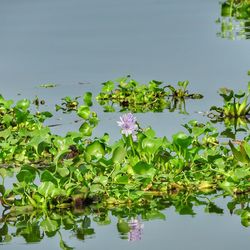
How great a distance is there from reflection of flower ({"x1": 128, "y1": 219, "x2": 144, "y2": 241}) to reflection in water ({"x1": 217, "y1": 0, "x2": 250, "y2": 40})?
575 centimetres

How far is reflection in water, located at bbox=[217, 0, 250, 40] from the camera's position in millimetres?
10445

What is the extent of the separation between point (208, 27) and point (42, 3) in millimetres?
3510

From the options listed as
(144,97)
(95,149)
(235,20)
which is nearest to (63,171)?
(95,149)

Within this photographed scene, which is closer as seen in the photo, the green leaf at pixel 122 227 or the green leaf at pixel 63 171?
the green leaf at pixel 122 227

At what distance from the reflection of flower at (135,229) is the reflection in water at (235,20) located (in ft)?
18.9

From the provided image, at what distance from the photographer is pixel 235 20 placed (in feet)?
37.7

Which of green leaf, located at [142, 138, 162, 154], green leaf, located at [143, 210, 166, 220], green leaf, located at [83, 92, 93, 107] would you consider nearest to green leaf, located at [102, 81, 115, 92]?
green leaf, located at [83, 92, 93, 107]

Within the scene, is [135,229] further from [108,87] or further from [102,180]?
[108,87]

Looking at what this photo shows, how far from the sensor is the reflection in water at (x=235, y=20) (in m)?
10.4

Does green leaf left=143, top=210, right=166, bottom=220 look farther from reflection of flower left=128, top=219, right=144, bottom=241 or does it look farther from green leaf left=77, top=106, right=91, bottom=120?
green leaf left=77, top=106, right=91, bottom=120

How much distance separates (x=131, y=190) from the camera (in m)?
4.86

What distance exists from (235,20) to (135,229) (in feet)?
23.7

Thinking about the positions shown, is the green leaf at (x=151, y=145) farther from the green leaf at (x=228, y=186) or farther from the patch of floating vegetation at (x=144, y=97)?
the patch of floating vegetation at (x=144, y=97)

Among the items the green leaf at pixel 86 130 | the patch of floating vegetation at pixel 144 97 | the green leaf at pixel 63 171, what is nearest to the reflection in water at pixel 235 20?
the patch of floating vegetation at pixel 144 97
